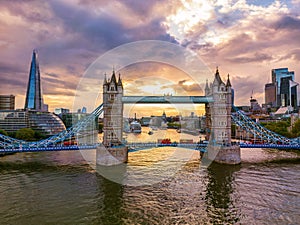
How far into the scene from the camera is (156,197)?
20.4m

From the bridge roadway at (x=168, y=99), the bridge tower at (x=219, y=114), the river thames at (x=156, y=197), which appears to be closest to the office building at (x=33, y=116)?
the river thames at (x=156, y=197)

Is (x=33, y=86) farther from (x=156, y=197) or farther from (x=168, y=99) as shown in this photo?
(x=156, y=197)

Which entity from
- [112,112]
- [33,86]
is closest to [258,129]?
[112,112]

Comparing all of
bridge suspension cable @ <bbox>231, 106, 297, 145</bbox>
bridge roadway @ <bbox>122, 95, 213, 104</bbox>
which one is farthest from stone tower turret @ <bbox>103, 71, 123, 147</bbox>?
bridge suspension cable @ <bbox>231, 106, 297, 145</bbox>

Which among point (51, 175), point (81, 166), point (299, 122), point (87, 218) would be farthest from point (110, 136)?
point (299, 122)

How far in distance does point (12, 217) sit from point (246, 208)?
1732 centimetres

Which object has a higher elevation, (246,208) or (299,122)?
(299,122)

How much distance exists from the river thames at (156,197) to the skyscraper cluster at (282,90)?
5816 inches

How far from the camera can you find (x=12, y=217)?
1638cm

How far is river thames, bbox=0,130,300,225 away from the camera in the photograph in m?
16.5

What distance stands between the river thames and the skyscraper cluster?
14772cm

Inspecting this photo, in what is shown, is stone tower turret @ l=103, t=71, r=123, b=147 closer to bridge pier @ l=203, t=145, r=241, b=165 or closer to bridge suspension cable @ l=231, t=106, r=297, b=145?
bridge pier @ l=203, t=145, r=241, b=165

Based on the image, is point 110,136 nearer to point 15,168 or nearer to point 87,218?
point 15,168

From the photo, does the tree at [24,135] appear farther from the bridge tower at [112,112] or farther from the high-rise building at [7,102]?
the high-rise building at [7,102]
